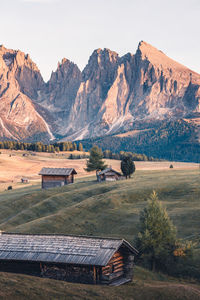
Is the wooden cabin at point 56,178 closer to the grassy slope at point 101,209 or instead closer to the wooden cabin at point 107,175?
the wooden cabin at point 107,175

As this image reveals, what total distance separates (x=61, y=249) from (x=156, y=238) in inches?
420

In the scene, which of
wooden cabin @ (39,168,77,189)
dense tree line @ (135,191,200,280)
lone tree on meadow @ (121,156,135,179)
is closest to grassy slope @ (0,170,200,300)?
dense tree line @ (135,191,200,280)

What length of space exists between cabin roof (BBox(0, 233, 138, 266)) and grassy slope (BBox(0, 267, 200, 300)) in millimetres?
2245

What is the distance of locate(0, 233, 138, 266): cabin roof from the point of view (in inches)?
1235

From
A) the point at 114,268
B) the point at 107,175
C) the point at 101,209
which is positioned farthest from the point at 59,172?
the point at 114,268

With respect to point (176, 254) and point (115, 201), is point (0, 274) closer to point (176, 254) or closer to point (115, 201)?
point (176, 254)

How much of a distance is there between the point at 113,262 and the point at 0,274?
916 centimetres

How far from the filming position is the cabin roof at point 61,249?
31.4m

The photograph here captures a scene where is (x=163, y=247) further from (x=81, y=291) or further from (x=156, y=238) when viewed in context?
(x=81, y=291)

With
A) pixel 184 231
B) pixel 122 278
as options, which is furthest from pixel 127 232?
pixel 122 278

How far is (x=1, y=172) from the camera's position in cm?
Answer: 15262

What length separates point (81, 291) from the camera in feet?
91.8

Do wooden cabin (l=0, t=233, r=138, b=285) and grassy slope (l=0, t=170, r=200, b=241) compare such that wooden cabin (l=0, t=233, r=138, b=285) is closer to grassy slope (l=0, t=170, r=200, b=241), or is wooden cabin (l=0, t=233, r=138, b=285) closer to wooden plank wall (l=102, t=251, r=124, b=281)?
wooden plank wall (l=102, t=251, r=124, b=281)

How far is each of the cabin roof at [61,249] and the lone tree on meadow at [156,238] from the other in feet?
13.4
